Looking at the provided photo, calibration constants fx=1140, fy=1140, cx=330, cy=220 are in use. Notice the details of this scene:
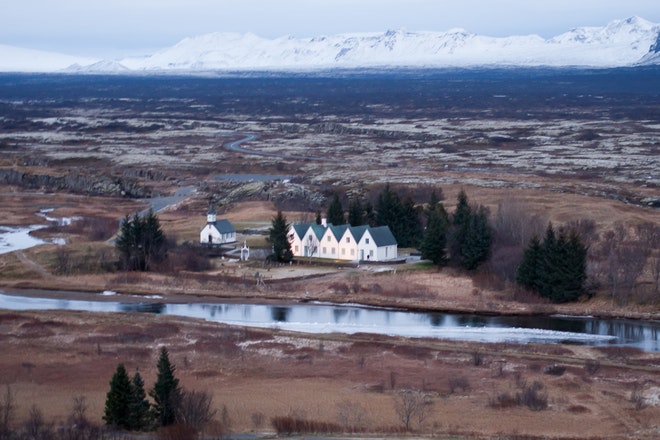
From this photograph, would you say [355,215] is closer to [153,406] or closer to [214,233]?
[214,233]

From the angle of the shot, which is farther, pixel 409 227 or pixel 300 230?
pixel 409 227

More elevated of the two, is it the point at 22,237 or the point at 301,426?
the point at 301,426

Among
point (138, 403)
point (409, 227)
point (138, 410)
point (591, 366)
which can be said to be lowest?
point (591, 366)

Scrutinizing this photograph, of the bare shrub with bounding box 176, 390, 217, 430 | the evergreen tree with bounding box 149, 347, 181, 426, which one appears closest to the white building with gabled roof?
the bare shrub with bounding box 176, 390, 217, 430

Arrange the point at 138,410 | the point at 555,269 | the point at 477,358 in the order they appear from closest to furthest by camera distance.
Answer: the point at 138,410
the point at 477,358
the point at 555,269

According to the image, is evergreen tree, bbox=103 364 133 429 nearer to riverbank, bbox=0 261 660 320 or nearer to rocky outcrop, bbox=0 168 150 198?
riverbank, bbox=0 261 660 320

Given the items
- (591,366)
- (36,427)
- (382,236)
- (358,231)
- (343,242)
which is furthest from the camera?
(343,242)

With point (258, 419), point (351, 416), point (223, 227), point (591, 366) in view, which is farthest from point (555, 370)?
point (223, 227)
